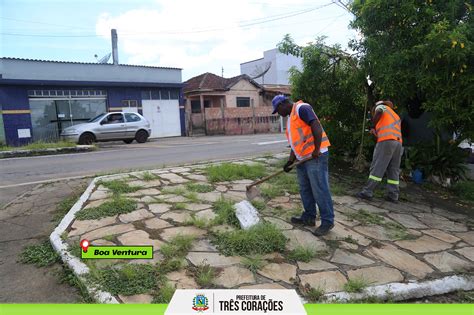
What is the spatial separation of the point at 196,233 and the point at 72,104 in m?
16.8

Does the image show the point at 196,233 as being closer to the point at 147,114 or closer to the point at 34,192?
the point at 34,192

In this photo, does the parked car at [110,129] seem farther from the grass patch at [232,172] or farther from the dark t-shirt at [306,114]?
the dark t-shirt at [306,114]

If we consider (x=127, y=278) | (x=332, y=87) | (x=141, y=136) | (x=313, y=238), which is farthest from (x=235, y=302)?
(x=141, y=136)

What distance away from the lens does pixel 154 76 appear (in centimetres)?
2120

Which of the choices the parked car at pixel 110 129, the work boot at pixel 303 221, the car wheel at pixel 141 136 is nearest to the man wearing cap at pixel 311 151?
the work boot at pixel 303 221

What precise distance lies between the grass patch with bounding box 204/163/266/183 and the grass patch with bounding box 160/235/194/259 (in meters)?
2.58

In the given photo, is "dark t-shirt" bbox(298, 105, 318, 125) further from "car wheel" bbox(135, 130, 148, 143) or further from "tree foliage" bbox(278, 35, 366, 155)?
"car wheel" bbox(135, 130, 148, 143)

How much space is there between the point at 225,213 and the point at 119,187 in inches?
84.0

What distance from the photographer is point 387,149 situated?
214 inches

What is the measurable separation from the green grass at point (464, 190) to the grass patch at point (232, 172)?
356 cm

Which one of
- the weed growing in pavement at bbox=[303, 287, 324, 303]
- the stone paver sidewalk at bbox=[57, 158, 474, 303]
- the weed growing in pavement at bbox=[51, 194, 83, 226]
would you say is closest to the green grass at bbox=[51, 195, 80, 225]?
the weed growing in pavement at bbox=[51, 194, 83, 226]

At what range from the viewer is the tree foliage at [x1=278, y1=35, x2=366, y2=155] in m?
6.82

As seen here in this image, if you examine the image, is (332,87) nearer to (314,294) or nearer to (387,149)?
(387,149)

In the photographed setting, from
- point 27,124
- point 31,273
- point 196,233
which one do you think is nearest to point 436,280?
point 196,233
